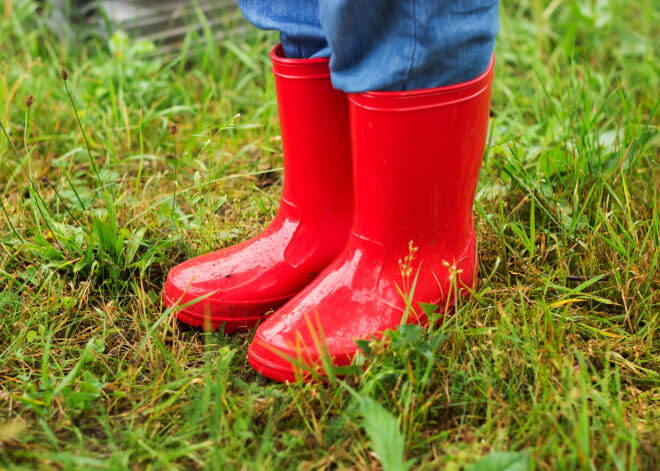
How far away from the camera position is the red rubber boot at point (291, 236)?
1.18 m

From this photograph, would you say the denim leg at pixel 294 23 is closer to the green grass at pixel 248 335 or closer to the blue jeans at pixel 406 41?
the blue jeans at pixel 406 41

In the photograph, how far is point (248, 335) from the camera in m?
1.23

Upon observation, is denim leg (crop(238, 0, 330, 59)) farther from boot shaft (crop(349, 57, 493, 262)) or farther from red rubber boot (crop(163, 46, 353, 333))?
boot shaft (crop(349, 57, 493, 262))

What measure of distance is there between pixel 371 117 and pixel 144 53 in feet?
5.46

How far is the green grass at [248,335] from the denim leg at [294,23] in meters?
0.28

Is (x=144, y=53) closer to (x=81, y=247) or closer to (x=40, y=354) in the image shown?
(x=81, y=247)

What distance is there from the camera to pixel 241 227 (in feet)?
4.99

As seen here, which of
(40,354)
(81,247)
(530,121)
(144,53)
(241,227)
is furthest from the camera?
(144,53)

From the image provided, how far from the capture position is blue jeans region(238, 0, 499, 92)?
908mm

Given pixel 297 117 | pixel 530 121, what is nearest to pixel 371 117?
pixel 297 117

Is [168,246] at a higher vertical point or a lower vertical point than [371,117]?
lower

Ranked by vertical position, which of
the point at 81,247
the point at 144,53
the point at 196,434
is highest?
the point at 144,53

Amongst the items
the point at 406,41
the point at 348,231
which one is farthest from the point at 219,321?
the point at 406,41

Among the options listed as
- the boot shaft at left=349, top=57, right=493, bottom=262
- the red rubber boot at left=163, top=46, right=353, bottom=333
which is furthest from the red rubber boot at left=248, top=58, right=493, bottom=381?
the red rubber boot at left=163, top=46, right=353, bottom=333
